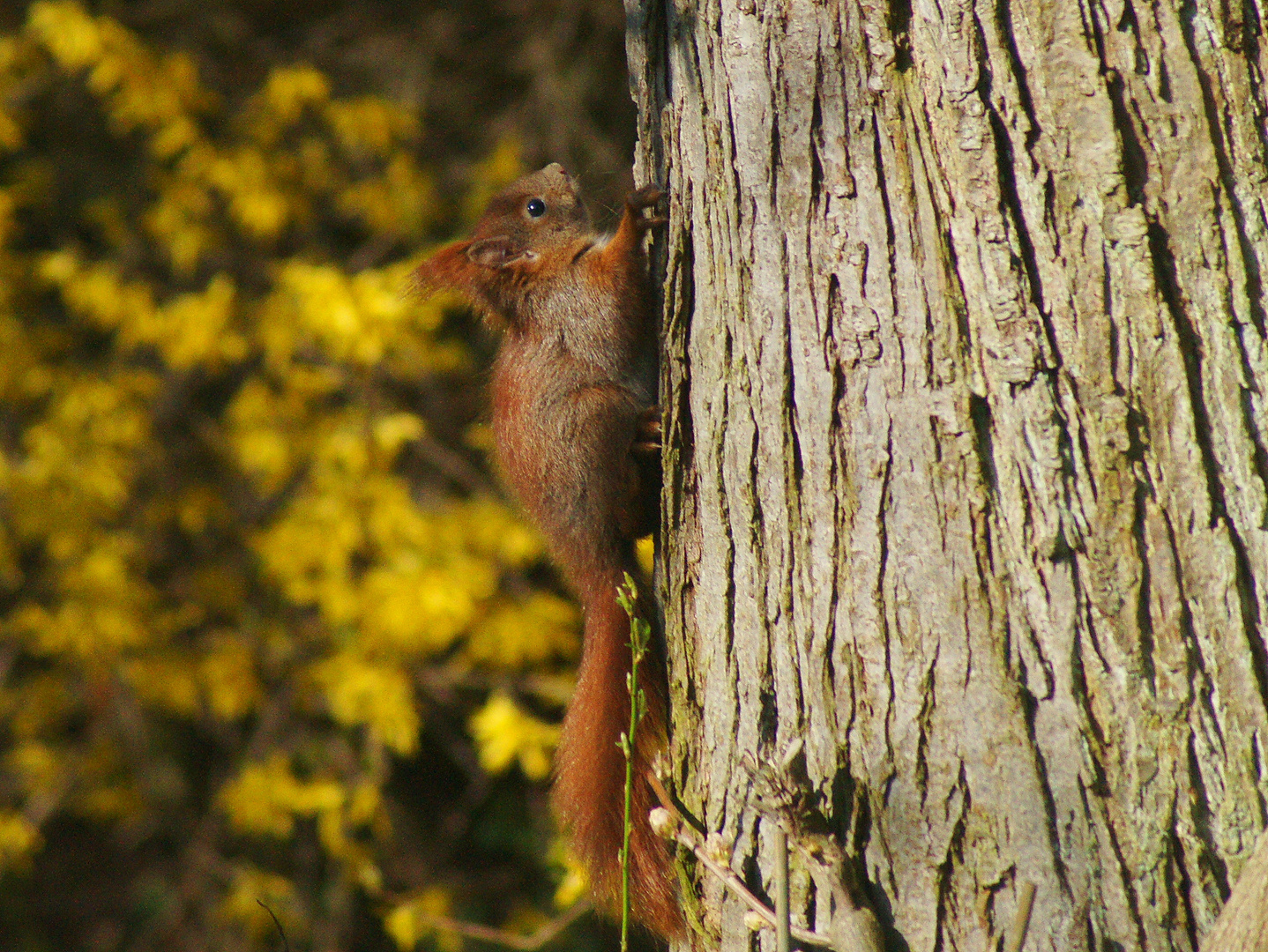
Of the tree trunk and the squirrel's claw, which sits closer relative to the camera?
the tree trunk

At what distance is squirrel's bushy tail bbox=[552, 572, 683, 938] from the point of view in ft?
5.35

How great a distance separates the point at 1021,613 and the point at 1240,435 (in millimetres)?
308

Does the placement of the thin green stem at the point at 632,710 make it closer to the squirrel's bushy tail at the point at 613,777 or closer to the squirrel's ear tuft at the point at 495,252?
the squirrel's bushy tail at the point at 613,777

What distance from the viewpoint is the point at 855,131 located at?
1318mm

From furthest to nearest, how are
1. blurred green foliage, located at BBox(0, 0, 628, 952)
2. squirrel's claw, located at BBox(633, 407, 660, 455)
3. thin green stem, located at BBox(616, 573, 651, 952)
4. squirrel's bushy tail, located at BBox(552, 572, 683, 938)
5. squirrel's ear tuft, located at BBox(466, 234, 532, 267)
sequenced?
1. blurred green foliage, located at BBox(0, 0, 628, 952)
2. squirrel's ear tuft, located at BBox(466, 234, 532, 267)
3. squirrel's claw, located at BBox(633, 407, 660, 455)
4. squirrel's bushy tail, located at BBox(552, 572, 683, 938)
5. thin green stem, located at BBox(616, 573, 651, 952)

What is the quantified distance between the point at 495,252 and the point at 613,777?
1.18 m

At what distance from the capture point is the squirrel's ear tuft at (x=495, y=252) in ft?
7.70

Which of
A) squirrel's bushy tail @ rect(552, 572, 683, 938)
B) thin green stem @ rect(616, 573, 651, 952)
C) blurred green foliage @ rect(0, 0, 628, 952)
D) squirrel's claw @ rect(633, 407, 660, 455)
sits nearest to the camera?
thin green stem @ rect(616, 573, 651, 952)

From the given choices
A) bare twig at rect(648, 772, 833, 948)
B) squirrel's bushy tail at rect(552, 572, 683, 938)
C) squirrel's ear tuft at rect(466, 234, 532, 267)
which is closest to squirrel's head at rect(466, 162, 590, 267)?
squirrel's ear tuft at rect(466, 234, 532, 267)

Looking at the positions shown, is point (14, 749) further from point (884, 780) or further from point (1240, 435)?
point (1240, 435)

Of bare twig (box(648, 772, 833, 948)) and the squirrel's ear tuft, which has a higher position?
the squirrel's ear tuft

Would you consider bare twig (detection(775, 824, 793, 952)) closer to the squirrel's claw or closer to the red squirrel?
the red squirrel

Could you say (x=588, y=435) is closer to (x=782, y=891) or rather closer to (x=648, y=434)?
(x=648, y=434)

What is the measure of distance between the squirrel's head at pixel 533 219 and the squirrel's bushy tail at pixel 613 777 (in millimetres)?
932
